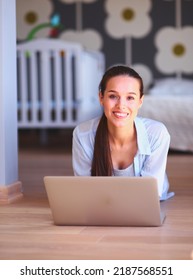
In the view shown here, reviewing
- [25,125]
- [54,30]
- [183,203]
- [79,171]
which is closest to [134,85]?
[79,171]

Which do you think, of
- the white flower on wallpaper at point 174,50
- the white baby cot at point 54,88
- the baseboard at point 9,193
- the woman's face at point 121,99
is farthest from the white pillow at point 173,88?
the woman's face at point 121,99

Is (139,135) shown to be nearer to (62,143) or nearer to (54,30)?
(62,143)

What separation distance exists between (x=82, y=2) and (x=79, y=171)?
382 cm

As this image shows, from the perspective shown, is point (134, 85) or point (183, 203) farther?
point (183, 203)

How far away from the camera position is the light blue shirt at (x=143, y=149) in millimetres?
2059

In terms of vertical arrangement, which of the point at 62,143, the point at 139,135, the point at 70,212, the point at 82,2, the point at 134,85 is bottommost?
the point at 62,143

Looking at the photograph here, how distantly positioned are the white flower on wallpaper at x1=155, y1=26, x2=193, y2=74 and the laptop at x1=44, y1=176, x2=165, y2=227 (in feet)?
12.9

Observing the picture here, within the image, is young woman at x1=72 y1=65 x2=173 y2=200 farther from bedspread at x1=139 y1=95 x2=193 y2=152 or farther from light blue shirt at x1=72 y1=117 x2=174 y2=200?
bedspread at x1=139 y1=95 x2=193 y2=152

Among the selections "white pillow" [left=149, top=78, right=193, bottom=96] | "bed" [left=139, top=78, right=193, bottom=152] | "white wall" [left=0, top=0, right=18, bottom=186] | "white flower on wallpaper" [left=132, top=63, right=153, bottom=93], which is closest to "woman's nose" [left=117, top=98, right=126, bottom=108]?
"white wall" [left=0, top=0, right=18, bottom=186]

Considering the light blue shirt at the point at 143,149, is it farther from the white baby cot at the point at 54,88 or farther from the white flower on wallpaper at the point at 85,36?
the white flower on wallpaper at the point at 85,36

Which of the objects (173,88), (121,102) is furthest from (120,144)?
(173,88)

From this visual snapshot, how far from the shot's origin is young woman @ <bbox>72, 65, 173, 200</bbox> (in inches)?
79.3

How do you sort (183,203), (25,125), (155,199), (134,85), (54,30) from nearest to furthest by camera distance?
(155,199) < (134,85) < (183,203) < (25,125) < (54,30)

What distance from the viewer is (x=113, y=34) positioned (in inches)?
225
